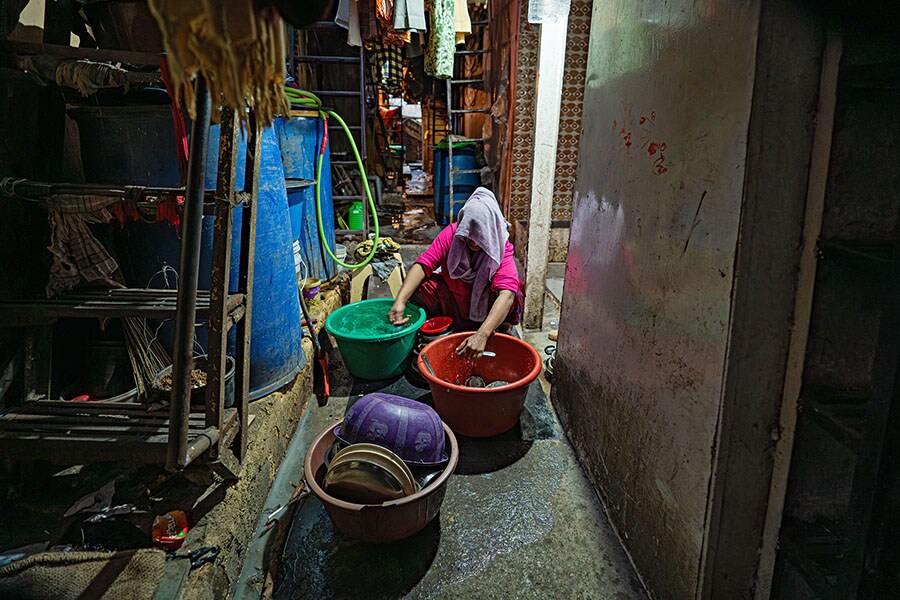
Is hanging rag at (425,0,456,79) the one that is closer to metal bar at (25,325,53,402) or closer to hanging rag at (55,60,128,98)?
hanging rag at (55,60,128,98)

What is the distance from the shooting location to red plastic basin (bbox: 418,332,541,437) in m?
2.91

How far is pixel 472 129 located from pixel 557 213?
326cm

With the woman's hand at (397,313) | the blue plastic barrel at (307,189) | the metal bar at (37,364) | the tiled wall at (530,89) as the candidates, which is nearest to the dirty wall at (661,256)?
the woman's hand at (397,313)

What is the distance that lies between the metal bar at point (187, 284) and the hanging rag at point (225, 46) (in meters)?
0.85

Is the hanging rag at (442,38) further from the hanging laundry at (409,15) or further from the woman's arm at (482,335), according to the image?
the woman's arm at (482,335)

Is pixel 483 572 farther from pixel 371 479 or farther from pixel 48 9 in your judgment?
pixel 48 9

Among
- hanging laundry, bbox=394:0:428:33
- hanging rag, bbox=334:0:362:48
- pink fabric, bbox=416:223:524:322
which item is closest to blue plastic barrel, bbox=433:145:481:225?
hanging laundry, bbox=394:0:428:33

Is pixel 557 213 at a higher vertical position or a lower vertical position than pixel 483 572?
higher

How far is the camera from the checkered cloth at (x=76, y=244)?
6.19 feet

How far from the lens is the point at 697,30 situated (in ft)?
5.58

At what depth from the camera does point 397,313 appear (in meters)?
3.79

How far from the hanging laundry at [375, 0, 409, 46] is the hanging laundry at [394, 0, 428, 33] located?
0.56 ft

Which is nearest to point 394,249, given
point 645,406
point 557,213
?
point 557,213

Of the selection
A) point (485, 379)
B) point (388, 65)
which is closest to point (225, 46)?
point (485, 379)
